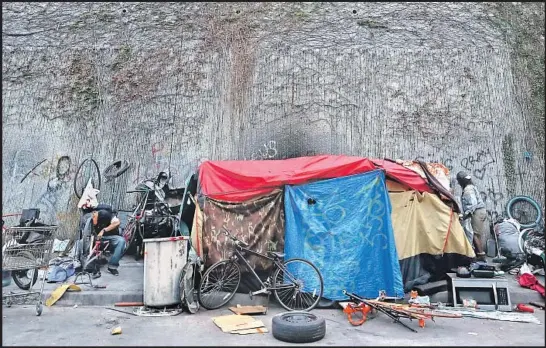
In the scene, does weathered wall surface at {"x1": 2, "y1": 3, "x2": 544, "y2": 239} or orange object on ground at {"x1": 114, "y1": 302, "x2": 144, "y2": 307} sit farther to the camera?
weathered wall surface at {"x1": 2, "y1": 3, "x2": 544, "y2": 239}

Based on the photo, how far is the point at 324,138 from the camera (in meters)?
10.7

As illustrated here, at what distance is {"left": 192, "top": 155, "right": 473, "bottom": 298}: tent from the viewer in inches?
278

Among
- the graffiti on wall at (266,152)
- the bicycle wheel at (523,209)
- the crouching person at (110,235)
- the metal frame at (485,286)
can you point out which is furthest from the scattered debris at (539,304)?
the crouching person at (110,235)

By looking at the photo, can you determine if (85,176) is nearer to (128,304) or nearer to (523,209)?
(128,304)

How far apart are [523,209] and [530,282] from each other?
11.4ft

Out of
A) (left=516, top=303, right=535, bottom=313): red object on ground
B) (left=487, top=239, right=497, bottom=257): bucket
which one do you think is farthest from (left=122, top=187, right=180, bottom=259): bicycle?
(left=487, top=239, right=497, bottom=257): bucket

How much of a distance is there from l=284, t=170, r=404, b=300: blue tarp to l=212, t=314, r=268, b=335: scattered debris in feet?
4.68

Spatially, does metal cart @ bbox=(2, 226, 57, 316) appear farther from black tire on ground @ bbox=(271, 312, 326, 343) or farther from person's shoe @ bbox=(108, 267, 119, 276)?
black tire on ground @ bbox=(271, 312, 326, 343)

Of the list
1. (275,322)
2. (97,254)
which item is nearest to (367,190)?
(275,322)

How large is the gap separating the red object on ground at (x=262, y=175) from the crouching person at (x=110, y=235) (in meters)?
2.13

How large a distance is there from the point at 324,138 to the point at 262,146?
168 cm

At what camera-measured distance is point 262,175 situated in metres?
7.14

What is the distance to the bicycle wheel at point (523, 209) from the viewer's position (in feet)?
32.2

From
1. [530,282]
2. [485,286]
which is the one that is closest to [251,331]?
[485,286]
